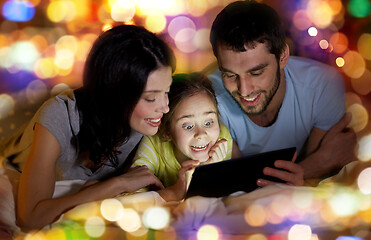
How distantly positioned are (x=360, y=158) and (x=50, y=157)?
2.68 ft

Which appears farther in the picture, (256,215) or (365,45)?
(365,45)

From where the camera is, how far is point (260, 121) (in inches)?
48.2

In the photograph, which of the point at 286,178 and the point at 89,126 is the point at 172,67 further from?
the point at 286,178

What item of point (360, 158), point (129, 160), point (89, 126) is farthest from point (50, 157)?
point (360, 158)

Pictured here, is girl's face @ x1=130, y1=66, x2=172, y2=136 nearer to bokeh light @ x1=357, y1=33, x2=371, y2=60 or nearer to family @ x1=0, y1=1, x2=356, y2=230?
family @ x1=0, y1=1, x2=356, y2=230

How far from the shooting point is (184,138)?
105 centimetres

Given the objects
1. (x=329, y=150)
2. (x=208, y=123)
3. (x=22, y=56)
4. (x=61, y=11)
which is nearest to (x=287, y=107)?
(x=329, y=150)

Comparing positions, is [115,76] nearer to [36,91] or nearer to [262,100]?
[262,100]

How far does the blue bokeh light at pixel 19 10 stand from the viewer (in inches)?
53.6

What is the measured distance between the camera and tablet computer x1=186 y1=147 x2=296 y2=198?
90cm

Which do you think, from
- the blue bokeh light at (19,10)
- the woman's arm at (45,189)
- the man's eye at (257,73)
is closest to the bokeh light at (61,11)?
the blue bokeh light at (19,10)

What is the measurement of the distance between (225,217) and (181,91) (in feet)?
1.15

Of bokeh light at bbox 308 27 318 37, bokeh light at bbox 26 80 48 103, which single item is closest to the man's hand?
bokeh light at bbox 308 27 318 37

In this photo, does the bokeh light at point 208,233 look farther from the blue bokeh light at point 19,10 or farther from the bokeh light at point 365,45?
the blue bokeh light at point 19,10
